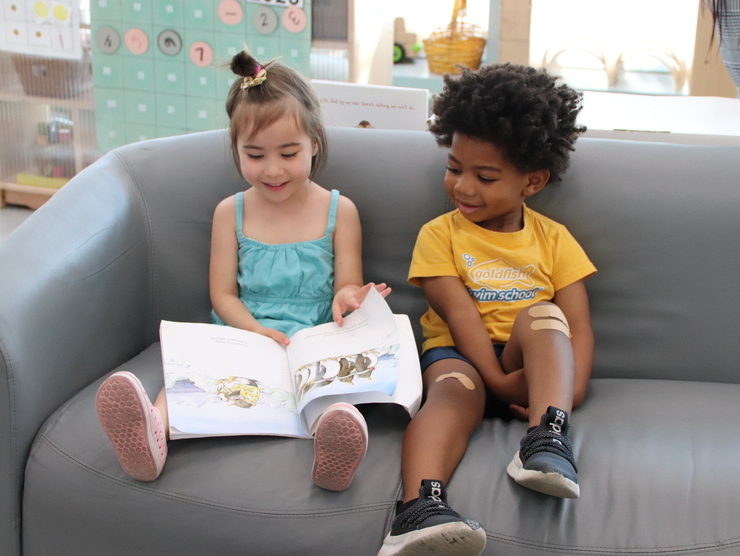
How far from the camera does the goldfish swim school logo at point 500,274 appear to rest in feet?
4.89

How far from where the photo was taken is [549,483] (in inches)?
42.4

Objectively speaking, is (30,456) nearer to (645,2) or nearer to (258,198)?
(258,198)

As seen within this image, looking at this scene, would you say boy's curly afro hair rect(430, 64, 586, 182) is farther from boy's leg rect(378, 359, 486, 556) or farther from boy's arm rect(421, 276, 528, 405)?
boy's leg rect(378, 359, 486, 556)

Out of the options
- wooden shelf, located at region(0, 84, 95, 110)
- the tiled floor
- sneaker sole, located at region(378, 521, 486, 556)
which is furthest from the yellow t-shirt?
the tiled floor

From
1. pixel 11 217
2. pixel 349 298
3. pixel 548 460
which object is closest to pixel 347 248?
pixel 349 298

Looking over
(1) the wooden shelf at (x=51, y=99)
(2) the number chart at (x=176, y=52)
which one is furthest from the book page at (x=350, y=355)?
(1) the wooden shelf at (x=51, y=99)

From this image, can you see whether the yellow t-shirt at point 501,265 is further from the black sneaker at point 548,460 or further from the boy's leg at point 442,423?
the black sneaker at point 548,460

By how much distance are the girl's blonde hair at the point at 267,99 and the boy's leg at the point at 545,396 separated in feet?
1.91

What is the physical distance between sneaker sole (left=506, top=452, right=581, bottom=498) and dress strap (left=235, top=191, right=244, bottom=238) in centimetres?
78

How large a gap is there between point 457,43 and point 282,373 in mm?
1889

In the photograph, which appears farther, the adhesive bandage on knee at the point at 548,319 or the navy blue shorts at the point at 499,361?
the navy blue shorts at the point at 499,361

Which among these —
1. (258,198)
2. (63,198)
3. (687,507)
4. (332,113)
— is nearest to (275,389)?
(258,198)

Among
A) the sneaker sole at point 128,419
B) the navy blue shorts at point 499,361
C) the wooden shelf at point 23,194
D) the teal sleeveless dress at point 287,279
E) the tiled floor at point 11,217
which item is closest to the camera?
the sneaker sole at point 128,419

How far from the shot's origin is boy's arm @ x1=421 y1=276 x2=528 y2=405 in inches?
54.1
